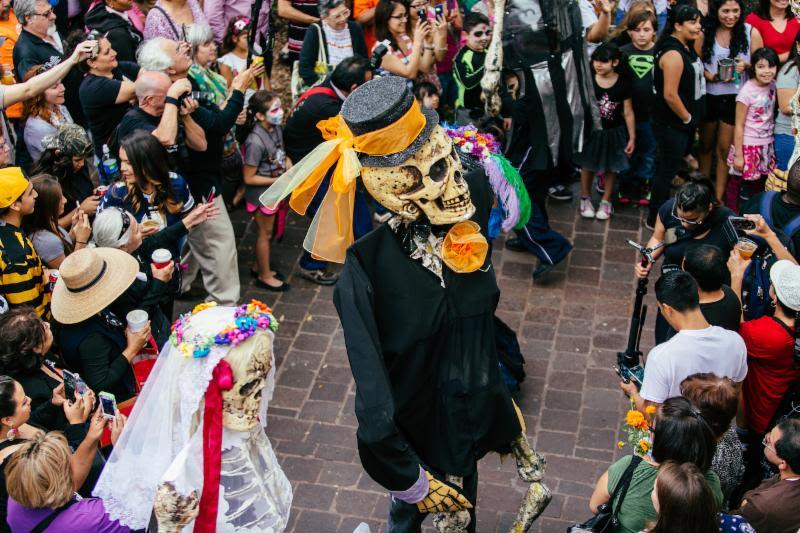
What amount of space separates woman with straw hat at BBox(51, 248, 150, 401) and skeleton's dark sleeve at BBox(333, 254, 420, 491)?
1.50m

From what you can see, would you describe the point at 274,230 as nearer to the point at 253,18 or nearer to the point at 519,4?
the point at 253,18

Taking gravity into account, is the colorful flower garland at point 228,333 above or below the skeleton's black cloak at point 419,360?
above

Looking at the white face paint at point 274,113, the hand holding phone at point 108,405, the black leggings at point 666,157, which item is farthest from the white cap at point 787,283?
the white face paint at point 274,113

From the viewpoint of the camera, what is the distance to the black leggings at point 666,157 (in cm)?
750

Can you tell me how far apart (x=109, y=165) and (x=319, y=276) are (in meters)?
1.87

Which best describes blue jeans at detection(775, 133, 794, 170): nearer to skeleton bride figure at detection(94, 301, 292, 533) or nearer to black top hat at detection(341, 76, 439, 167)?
black top hat at detection(341, 76, 439, 167)

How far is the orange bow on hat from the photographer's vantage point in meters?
3.88

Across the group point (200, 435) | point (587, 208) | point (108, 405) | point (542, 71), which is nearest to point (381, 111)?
point (200, 435)

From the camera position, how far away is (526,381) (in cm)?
630

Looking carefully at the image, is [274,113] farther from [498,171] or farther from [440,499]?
[440,499]

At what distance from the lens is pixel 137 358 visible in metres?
5.21

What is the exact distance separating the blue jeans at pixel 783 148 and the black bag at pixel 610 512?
4.20 meters

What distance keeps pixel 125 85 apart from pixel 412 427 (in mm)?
3624

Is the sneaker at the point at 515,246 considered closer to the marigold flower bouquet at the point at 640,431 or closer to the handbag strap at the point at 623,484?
the marigold flower bouquet at the point at 640,431
